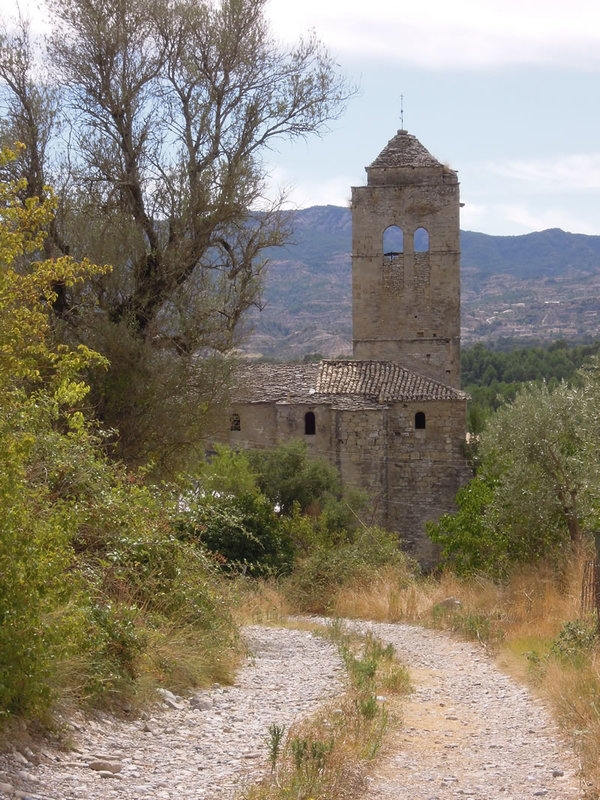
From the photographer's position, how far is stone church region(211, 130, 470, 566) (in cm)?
3095

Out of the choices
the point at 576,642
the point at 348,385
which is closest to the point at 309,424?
the point at 348,385

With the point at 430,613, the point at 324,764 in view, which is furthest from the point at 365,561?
the point at 324,764

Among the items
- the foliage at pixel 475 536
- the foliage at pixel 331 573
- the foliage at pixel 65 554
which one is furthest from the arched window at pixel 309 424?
the foliage at pixel 65 554

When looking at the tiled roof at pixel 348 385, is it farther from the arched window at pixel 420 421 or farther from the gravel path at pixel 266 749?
the gravel path at pixel 266 749

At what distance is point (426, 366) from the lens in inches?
1393

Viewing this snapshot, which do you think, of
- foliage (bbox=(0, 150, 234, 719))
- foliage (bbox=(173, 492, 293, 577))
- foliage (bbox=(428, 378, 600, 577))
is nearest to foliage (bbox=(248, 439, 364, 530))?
foliage (bbox=(173, 492, 293, 577))

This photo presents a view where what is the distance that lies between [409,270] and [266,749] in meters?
30.5

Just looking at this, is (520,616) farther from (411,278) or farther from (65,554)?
(411,278)

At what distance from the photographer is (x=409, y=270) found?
1414 inches

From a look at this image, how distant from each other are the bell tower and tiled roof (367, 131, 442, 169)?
0.11ft

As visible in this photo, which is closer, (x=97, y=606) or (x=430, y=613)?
(x=97, y=606)

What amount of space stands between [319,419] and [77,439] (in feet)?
73.4

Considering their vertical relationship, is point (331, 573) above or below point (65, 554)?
below

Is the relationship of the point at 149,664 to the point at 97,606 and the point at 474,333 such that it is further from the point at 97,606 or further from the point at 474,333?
the point at 474,333
